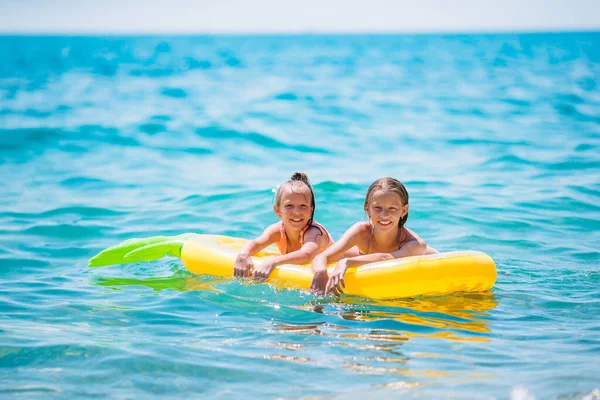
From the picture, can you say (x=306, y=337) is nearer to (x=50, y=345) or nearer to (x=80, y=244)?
(x=50, y=345)

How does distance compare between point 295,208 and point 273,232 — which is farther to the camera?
point 273,232

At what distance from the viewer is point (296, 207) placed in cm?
524

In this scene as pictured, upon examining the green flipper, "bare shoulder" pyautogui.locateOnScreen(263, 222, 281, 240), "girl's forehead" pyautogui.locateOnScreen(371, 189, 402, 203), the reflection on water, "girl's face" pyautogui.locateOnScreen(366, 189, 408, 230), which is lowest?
the reflection on water

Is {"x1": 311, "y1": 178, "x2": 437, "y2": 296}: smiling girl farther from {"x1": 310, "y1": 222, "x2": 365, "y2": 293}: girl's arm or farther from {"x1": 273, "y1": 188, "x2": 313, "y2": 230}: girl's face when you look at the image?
{"x1": 273, "y1": 188, "x2": 313, "y2": 230}: girl's face

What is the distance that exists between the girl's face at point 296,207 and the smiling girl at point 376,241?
1.20ft

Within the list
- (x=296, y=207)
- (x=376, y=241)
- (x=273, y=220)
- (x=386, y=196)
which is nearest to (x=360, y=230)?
(x=376, y=241)

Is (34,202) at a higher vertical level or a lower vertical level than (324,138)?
lower

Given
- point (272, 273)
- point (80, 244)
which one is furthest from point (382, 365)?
point (80, 244)

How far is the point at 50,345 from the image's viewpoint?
4199 mm

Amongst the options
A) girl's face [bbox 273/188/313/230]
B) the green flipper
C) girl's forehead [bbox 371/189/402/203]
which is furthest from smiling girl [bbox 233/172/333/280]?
the green flipper

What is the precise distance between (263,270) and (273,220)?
298 cm

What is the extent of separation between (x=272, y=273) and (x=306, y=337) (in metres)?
0.83

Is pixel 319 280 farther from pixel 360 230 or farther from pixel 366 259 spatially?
pixel 360 230

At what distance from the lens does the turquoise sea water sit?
381 centimetres
